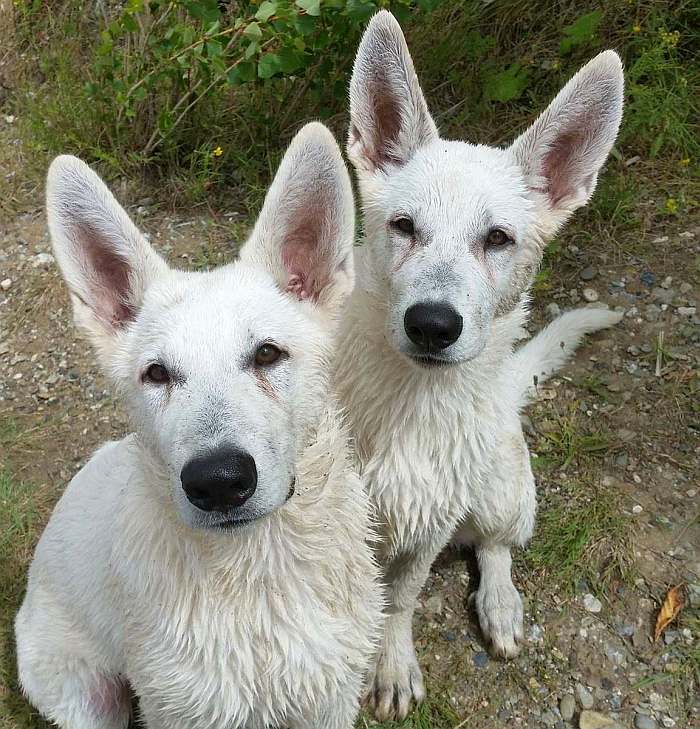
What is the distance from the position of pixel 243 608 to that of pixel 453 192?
159 cm

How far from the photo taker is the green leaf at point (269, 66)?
165 inches

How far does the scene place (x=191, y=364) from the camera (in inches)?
80.6

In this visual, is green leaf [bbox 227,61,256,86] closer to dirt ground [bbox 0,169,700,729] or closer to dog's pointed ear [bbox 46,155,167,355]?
dirt ground [bbox 0,169,700,729]

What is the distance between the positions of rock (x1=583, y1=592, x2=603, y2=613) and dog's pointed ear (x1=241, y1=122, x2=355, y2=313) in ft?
6.55

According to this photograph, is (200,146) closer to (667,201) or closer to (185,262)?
(185,262)

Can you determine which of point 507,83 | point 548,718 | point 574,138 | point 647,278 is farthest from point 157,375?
point 507,83

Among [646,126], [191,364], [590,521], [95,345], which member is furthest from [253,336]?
[646,126]

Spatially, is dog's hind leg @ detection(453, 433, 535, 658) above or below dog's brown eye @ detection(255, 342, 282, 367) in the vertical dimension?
below

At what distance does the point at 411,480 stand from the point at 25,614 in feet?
5.20

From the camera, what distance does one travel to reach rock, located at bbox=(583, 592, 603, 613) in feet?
11.2

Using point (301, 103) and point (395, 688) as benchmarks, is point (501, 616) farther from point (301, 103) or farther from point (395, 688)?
point (301, 103)

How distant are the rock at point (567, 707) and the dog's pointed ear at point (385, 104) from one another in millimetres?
2338

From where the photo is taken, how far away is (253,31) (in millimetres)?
3955

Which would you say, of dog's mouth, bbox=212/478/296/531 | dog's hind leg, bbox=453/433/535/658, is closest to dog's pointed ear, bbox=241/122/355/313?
dog's mouth, bbox=212/478/296/531
